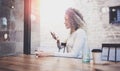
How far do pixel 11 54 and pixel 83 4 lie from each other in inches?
64.0

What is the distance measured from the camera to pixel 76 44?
3.42 m

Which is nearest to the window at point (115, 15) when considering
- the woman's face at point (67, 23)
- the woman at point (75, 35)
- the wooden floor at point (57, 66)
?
the woman at point (75, 35)

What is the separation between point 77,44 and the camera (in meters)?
3.42

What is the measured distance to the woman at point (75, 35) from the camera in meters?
3.40

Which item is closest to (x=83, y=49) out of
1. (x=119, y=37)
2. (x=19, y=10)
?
(x=119, y=37)

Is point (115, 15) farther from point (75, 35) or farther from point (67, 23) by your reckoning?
point (67, 23)

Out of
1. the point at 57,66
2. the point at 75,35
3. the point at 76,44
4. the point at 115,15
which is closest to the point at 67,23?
the point at 75,35

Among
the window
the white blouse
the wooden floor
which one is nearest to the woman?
the white blouse

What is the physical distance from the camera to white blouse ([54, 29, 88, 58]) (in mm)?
3383

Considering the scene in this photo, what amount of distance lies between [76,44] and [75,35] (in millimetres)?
164

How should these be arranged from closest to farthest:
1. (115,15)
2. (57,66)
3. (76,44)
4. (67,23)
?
(57,66) → (115,15) → (76,44) → (67,23)

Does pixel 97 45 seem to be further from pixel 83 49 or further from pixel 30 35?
pixel 30 35

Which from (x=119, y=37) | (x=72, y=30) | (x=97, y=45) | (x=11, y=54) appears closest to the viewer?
(x=119, y=37)

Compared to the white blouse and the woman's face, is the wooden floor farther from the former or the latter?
the woman's face
